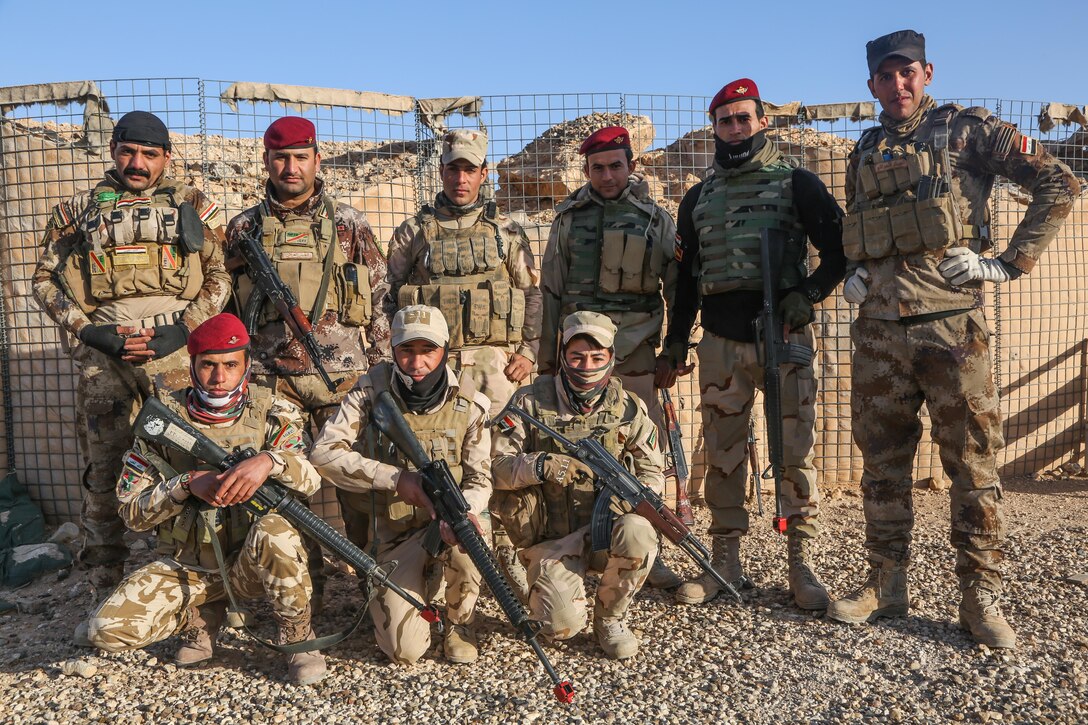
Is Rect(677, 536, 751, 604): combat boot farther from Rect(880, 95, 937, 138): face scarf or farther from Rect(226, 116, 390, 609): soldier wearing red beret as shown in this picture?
Rect(880, 95, 937, 138): face scarf

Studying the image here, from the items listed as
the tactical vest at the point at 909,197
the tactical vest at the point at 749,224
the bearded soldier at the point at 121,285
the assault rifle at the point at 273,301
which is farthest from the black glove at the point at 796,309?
the bearded soldier at the point at 121,285

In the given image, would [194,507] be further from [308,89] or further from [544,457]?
[308,89]

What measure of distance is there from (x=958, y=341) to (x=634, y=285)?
183cm

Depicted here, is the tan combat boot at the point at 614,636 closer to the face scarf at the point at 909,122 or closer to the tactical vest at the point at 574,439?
the tactical vest at the point at 574,439

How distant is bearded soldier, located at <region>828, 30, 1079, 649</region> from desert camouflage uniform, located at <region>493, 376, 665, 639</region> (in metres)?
1.15

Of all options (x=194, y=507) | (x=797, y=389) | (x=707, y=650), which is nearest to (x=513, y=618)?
(x=707, y=650)

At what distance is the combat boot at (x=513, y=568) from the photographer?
4641mm

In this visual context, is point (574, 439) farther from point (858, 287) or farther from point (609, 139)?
point (609, 139)

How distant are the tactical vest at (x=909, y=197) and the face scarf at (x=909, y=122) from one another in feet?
0.12

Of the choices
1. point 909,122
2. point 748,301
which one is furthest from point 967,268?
point 748,301

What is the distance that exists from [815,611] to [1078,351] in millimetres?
5521

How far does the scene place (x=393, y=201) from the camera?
7047mm

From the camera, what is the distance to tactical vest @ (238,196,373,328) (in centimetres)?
475

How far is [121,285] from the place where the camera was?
469 cm
